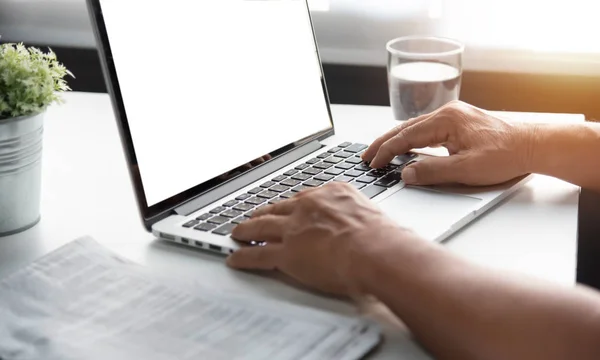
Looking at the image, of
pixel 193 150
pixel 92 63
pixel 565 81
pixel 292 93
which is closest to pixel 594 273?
pixel 565 81

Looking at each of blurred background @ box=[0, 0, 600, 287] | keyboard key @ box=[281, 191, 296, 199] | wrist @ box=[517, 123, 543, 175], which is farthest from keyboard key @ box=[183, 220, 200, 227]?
blurred background @ box=[0, 0, 600, 287]

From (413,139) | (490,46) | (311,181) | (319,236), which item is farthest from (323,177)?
(490,46)

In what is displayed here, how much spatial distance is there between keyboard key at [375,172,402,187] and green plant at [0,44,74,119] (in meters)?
0.37

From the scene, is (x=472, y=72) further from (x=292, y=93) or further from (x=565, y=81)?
(x=292, y=93)

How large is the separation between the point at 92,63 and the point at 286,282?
2.81 ft

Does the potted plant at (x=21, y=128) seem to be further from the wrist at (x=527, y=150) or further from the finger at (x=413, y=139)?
the wrist at (x=527, y=150)

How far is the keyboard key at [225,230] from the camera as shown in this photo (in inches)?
31.7

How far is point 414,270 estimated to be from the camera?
665 mm

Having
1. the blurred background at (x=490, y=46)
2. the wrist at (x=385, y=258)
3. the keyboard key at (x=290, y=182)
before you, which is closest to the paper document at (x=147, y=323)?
the wrist at (x=385, y=258)

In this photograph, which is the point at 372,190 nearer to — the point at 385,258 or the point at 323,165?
the point at 323,165

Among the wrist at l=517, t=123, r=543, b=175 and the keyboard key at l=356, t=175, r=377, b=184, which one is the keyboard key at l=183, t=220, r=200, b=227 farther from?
the wrist at l=517, t=123, r=543, b=175

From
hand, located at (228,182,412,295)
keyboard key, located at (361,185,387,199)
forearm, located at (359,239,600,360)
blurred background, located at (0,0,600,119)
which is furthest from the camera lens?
blurred background, located at (0,0,600,119)

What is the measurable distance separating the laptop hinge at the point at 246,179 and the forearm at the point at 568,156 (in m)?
0.28

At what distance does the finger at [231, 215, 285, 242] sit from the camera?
0.76 meters
